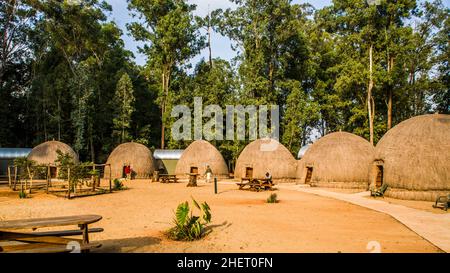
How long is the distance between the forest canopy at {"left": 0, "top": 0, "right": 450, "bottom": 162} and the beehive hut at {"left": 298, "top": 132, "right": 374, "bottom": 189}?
1143cm

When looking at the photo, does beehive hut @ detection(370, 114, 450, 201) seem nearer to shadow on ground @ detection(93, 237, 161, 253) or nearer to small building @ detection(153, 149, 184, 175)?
shadow on ground @ detection(93, 237, 161, 253)

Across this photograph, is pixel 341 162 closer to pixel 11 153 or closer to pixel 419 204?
pixel 419 204

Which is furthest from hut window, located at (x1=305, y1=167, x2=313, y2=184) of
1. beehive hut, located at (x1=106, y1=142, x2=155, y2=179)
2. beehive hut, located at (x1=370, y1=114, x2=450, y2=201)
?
beehive hut, located at (x1=106, y1=142, x2=155, y2=179)

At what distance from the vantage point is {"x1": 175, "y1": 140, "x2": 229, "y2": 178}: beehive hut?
34000mm

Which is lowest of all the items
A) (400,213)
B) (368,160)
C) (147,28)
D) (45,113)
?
(400,213)

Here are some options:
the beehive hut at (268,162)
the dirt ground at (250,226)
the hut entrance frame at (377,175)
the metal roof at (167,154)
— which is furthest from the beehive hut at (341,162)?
the metal roof at (167,154)

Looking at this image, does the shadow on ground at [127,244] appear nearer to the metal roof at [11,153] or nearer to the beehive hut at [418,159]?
the beehive hut at [418,159]

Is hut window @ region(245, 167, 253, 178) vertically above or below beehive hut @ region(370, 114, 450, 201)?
below

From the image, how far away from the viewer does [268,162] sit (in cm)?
3003

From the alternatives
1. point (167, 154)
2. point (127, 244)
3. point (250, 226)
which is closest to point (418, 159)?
point (250, 226)
